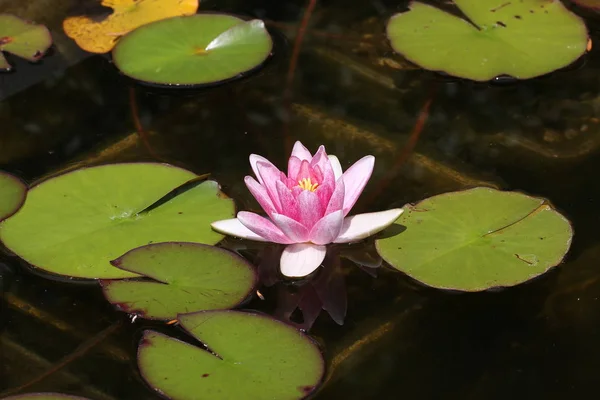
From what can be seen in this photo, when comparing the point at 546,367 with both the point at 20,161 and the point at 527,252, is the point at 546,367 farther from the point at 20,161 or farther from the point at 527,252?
the point at 20,161

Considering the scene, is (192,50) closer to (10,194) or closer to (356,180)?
(10,194)

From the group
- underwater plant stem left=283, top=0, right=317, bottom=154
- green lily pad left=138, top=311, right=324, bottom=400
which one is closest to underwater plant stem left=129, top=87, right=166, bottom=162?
underwater plant stem left=283, top=0, right=317, bottom=154

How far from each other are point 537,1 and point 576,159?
2.82 feet

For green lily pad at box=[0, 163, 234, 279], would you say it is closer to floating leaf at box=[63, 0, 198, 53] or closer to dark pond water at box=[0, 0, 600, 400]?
dark pond water at box=[0, 0, 600, 400]

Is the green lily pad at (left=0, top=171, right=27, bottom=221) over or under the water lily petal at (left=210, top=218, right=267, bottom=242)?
under

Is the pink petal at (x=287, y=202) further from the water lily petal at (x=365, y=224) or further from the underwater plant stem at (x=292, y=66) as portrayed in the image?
the underwater plant stem at (x=292, y=66)

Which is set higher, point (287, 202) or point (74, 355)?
point (287, 202)

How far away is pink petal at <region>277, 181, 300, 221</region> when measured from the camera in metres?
2.07

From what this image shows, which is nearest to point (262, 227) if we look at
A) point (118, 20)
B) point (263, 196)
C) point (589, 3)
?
point (263, 196)

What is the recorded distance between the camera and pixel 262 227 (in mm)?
2123

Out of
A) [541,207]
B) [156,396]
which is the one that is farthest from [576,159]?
[156,396]

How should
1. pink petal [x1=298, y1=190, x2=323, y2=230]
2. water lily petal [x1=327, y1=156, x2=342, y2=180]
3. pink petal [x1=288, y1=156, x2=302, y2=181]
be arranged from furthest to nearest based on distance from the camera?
1. water lily petal [x1=327, y1=156, x2=342, y2=180]
2. pink petal [x1=288, y1=156, x2=302, y2=181]
3. pink petal [x1=298, y1=190, x2=323, y2=230]

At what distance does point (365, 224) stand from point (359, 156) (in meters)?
0.48

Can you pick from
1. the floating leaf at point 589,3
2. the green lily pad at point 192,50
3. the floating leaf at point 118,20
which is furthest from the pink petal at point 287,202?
the floating leaf at point 589,3
